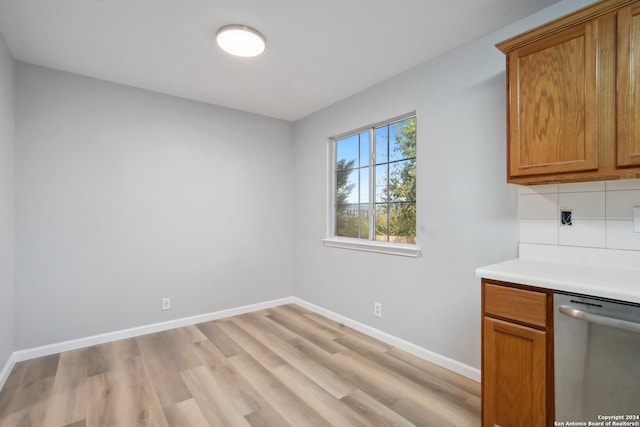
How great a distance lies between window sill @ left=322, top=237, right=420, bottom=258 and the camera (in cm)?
263

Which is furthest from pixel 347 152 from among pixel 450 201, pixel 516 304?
pixel 516 304

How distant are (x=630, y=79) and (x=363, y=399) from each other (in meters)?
2.22

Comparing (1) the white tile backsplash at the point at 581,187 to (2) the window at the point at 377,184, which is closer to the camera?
(1) the white tile backsplash at the point at 581,187

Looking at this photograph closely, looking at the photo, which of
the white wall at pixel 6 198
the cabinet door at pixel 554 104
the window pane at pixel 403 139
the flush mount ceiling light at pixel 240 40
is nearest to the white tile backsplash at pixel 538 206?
the cabinet door at pixel 554 104

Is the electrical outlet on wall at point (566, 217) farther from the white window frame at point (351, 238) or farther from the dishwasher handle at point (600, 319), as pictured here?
the white window frame at point (351, 238)

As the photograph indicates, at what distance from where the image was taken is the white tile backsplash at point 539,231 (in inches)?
72.7

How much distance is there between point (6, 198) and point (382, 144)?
3154 mm

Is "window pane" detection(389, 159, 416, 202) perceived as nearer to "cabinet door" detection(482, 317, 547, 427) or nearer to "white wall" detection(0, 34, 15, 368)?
"cabinet door" detection(482, 317, 547, 427)

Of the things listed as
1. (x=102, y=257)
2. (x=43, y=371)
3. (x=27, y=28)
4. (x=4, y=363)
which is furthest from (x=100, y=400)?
(x=27, y=28)

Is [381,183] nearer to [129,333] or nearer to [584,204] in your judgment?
[584,204]

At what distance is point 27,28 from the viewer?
2.08m

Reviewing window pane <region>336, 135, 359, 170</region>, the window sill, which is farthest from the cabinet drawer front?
window pane <region>336, 135, 359, 170</region>

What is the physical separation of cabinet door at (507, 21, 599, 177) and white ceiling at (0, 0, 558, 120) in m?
0.47

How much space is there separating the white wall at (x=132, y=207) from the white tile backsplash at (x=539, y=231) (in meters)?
2.79
